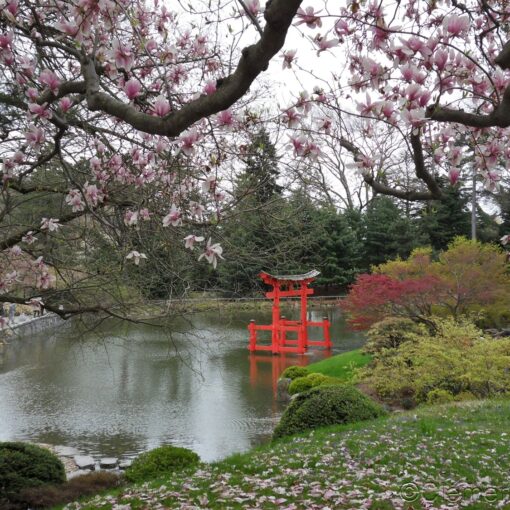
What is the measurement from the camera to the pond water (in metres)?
7.01

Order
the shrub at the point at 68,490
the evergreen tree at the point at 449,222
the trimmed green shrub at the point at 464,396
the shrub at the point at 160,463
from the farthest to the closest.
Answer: the evergreen tree at the point at 449,222
the trimmed green shrub at the point at 464,396
the shrub at the point at 160,463
the shrub at the point at 68,490

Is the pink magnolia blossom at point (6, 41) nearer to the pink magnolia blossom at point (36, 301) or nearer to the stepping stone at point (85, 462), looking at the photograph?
the pink magnolia blossom at point (36, 301)

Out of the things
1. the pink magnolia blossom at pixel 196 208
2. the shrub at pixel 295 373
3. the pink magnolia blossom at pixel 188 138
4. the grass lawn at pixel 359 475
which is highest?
the pink magnolia blossom at pixel 188 138

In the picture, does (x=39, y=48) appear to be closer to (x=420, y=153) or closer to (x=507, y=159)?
Result: (x=420, y=153)

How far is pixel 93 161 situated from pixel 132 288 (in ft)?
5.36

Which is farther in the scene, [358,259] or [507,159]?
[358,259]

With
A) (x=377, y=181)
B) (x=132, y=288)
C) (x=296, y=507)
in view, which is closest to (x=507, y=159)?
(x=377, y=181)

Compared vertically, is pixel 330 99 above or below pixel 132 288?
above

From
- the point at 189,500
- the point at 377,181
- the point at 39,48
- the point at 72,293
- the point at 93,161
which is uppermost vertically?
the point at 39,48

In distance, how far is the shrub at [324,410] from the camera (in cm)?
604

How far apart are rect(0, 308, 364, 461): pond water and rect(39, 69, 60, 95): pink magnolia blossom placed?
239 centimetres

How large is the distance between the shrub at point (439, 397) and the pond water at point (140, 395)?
7.04 feet

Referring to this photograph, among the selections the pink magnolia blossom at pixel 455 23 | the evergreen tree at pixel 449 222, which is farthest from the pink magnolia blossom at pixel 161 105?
the evergreen tree at pixel 449 222

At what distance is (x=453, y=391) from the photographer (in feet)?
26.1
